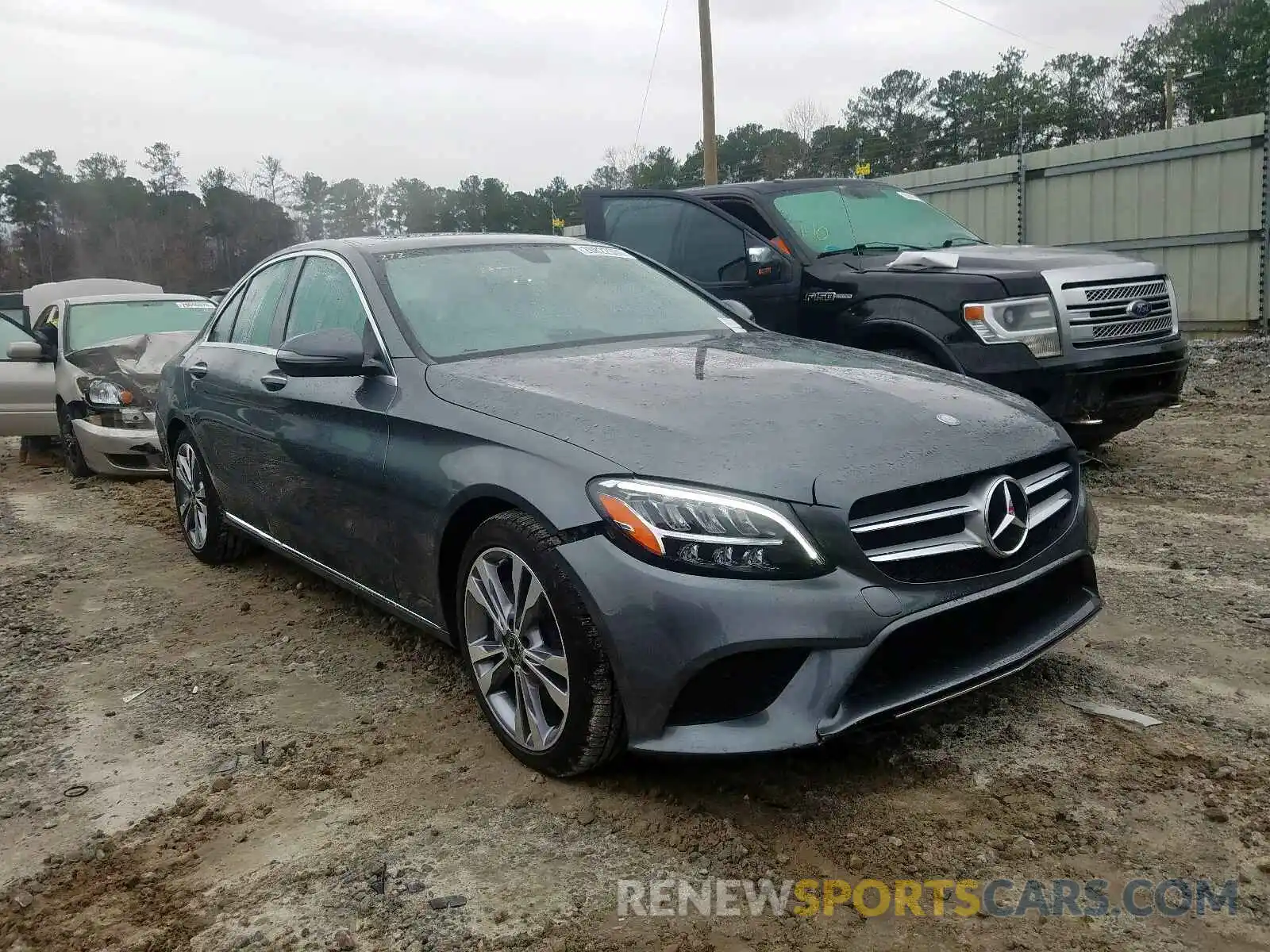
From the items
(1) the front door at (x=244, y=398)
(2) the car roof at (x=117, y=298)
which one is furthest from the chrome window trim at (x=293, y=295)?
(2) the car roof at (x=117, y=298)

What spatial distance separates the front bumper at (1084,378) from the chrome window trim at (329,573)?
335 cm

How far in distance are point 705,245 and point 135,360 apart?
4.71 m

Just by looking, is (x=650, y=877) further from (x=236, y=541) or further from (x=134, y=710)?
(x=236, y=541)

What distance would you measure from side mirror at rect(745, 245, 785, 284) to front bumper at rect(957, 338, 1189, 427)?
129cm

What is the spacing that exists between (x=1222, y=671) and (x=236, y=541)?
4.35m

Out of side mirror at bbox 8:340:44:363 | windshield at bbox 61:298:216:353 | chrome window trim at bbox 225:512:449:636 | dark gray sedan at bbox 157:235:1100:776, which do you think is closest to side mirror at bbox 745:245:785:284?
dark gray sedan at bbox 157:235:1100:776

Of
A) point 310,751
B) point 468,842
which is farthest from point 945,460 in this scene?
point 310,751

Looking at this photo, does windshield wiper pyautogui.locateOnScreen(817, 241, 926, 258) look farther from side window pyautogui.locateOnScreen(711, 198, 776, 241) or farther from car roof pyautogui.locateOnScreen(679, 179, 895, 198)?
car roof pyautogui.locateOnScreen(679, 179, 895, 198)

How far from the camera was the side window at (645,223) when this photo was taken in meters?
7.11

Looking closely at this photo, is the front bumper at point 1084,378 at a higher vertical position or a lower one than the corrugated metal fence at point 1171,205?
lower

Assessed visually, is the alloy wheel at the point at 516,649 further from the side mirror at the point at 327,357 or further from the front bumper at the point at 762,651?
the side mirror at the point at 327,357

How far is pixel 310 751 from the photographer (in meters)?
3.28

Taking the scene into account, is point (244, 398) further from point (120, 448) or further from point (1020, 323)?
point (120, 448)

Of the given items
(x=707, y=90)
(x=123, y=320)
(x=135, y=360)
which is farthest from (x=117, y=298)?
(x=707, y=90)
